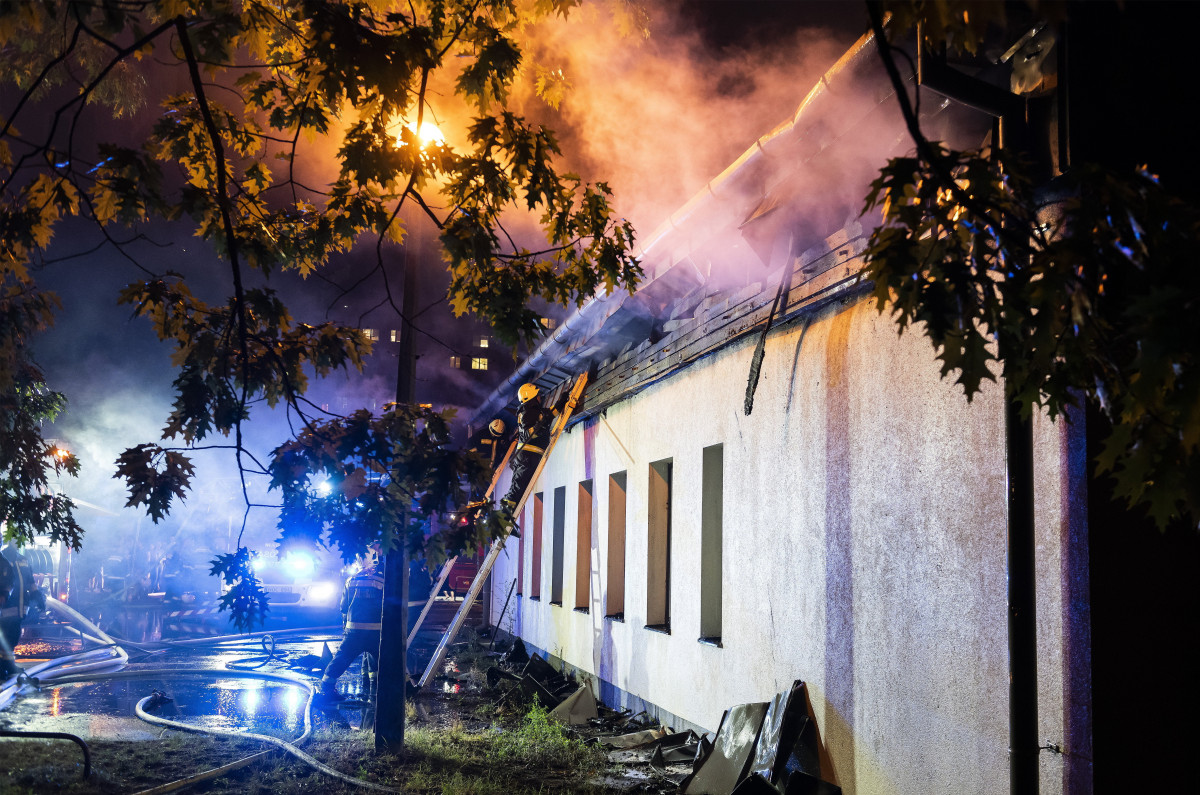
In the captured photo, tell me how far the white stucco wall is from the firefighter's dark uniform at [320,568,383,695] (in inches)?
171

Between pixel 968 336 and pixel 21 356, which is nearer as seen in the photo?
pixel 968 336

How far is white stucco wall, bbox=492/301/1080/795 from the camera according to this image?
4.31 metres

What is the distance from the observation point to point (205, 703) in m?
11.3

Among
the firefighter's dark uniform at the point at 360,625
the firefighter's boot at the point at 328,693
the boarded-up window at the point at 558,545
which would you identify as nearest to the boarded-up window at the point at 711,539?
the firefighter's dark uniform at the point at 360,625

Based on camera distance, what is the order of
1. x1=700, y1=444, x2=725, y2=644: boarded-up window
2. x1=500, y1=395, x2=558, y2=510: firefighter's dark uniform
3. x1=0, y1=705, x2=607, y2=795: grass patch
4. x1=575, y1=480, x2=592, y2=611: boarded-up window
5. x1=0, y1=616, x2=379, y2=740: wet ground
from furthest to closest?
x1=500, y1=395, x2=558, y2=510: firefighter's dark uniform
x1=575, y1=480, x2=592, y2=611: boarded-up window
x1=0, y1=616, x2=379, y2=740: wet ground
x1=700, y1=444, x2=725, y2=644: boarded-up window
x1=0, y1=705, x2=607, y2=795: grass patch

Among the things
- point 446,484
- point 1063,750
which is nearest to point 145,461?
point 446,484

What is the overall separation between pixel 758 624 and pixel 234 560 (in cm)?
407

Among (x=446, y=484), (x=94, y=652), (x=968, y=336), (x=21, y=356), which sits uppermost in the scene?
(x=21, y=356)

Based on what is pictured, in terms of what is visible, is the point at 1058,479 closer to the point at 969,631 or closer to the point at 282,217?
the point at 969,631

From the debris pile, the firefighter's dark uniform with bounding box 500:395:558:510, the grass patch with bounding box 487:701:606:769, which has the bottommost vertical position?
the grass patch with bounding box 487:701:606:769

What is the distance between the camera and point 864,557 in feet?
17.8

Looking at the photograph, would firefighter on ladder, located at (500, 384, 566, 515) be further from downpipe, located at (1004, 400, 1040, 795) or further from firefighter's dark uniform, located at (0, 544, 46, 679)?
downpipe, located at (1004, 400, 1040, 795)

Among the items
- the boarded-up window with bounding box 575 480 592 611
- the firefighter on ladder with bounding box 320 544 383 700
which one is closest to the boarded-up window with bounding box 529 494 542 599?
the boarded-up window with bounding box 575 480 592 611

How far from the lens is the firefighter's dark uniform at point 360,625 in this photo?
11266 mm
